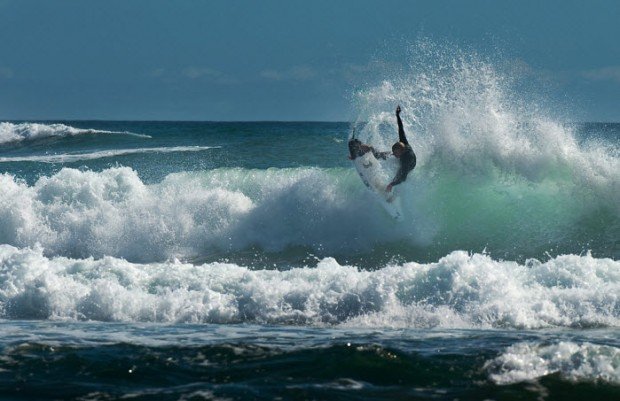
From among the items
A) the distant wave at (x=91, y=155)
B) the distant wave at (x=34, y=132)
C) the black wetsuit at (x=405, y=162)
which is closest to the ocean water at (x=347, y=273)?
the black wetsuit at (x=405, y=162)

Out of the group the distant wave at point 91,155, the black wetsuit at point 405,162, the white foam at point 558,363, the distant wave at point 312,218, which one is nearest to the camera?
the white foam at point 558,363

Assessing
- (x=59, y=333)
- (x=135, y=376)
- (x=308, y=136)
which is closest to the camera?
(x=135, y=376)

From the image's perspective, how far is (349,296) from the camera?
43.3ft

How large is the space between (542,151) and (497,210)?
175 centimetres

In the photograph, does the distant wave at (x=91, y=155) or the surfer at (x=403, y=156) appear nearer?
the surfer at (x=403, y=156)

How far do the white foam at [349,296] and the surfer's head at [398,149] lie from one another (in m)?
4.26

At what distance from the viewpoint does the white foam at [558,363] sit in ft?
30.3

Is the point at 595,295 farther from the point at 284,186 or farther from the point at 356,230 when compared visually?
the point at 284,186

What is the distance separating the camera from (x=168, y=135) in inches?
2382

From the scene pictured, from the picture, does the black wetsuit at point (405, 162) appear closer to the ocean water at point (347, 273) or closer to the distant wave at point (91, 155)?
the ocean water at point (347, 273)

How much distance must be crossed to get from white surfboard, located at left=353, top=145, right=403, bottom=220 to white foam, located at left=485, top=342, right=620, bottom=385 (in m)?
10.1

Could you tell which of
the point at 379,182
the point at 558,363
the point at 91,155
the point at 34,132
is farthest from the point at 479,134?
the point at 34,132

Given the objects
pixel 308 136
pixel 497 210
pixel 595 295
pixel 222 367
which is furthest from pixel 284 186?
pixel 308 136

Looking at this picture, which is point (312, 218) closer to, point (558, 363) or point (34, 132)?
point (558, 363)
